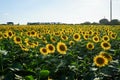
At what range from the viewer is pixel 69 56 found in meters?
6.02

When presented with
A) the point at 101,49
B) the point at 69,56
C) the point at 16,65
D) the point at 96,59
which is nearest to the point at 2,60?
the point at 16,65

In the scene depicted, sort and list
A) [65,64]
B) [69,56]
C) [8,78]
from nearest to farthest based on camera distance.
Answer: [8,78]
[65,64]
[69,56]

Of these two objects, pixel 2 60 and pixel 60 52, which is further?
pixel 60 52

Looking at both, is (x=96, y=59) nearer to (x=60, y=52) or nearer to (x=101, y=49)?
(x=60, y=52)

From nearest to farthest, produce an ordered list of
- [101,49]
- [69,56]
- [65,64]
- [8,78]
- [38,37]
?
1. [8,78]
2. [65,64]
3. [69,56]
4. [101,49]
5. [38,37]

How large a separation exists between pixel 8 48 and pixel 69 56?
1917 mm

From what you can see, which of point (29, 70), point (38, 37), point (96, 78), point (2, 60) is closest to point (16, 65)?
point (29, 70)

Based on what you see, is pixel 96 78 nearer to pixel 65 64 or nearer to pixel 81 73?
pixel 81 73

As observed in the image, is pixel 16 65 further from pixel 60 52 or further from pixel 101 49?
pixel 101 49

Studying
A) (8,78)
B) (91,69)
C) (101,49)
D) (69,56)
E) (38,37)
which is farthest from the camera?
(38,37)

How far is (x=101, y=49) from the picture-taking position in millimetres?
7074

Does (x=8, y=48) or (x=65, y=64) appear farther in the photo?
(x=8, y=48)

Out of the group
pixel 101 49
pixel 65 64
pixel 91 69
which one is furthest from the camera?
pixel 101 49

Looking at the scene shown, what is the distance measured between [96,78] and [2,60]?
1.67 meters
